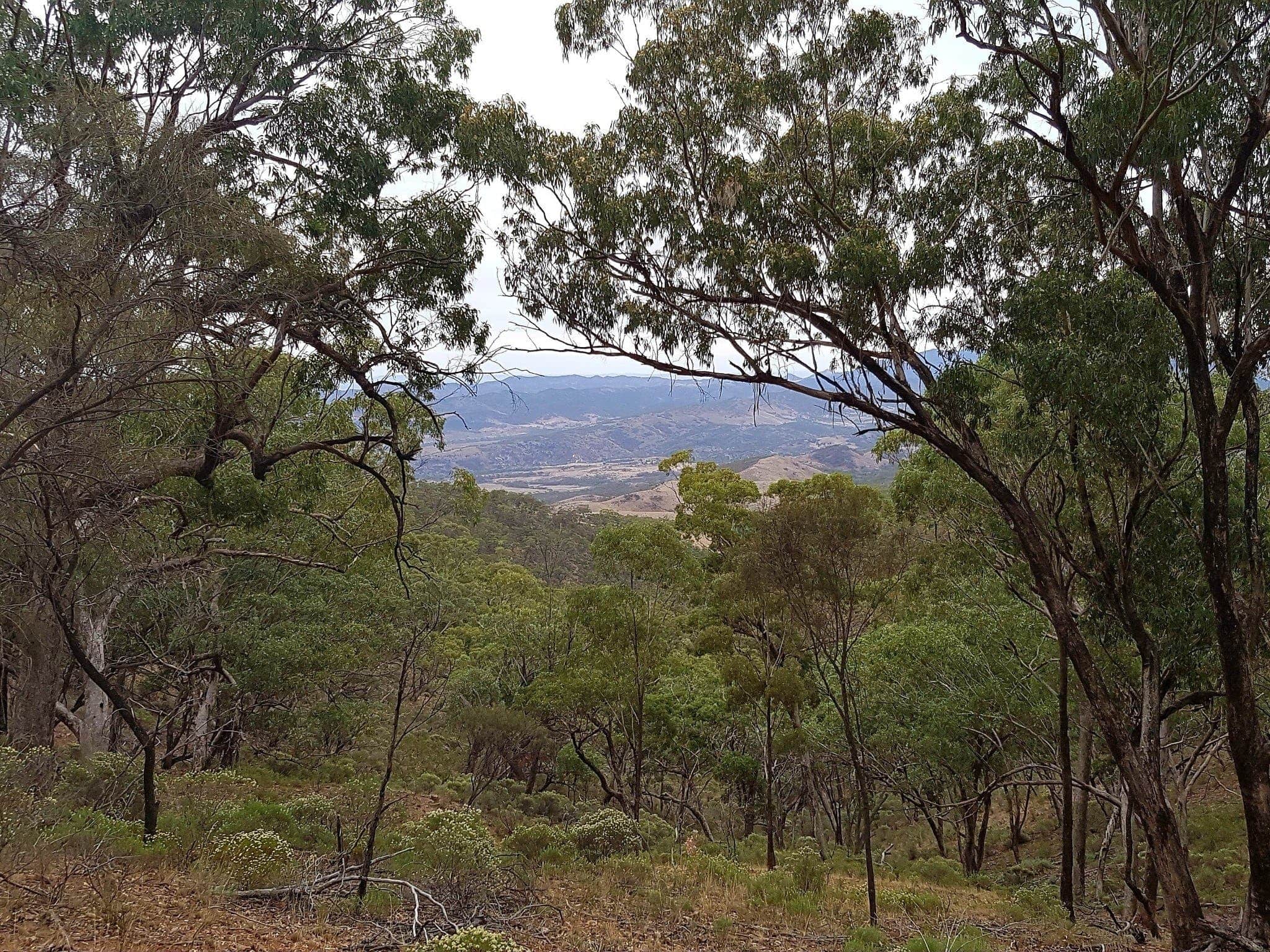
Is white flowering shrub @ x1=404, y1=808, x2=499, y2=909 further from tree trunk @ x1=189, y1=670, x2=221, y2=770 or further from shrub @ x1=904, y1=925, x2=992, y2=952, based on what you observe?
tree trunk @ x1=189, y1=670, x2=221, y2=770

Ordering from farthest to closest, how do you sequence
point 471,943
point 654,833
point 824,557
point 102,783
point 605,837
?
point 654,833 → point 605,837 → point 824,557 → point 102,783 → point 471,943

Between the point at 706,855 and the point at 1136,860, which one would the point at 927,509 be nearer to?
the point at 706,855

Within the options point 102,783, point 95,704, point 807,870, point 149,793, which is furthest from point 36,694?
point 807,870

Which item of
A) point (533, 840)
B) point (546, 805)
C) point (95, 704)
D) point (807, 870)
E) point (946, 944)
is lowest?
point (546, 805)

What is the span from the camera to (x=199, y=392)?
23.9 feet

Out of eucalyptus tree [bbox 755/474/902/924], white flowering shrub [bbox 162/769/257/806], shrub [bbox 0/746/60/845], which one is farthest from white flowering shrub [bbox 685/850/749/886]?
shrub [bbox 0/746/60/845]

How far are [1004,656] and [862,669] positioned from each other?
3.79 meters

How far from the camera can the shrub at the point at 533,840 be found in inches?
439

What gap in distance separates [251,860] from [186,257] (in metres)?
5.18

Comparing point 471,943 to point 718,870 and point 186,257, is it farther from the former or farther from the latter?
point 718,870

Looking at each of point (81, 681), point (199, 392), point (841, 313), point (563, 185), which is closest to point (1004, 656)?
point (841, 313)

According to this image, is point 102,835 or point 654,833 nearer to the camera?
point 102,835

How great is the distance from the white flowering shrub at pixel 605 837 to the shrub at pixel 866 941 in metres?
4.29

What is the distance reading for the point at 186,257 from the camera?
5125 mm
